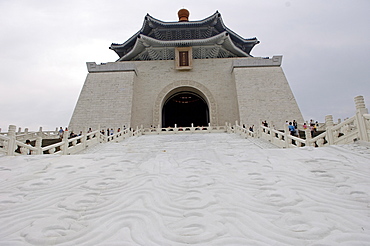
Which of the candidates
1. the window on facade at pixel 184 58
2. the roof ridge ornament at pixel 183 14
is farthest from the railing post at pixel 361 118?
the roof ridge ornament at pixel 183 14

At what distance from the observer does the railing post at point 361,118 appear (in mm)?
4840

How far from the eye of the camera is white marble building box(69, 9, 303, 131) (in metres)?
15.6

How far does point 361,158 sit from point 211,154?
113 inches

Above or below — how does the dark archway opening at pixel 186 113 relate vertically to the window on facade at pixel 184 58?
below

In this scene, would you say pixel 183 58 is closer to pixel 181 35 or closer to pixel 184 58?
pixel 184 58

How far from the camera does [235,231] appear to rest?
202 centimetres

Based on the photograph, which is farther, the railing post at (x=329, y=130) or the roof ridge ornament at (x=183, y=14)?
the roof ridge ornament at (x=183, y=14)

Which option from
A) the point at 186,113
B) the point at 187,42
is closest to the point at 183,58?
the point at 187,42

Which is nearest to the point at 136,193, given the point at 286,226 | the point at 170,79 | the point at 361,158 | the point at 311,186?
the point at 286,226

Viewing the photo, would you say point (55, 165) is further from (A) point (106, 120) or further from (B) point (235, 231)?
(A) point (106, 120)

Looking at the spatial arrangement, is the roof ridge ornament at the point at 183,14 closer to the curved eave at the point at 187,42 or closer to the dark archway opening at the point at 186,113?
the curved eave at the point at 187,42

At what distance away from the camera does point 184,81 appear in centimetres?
1753

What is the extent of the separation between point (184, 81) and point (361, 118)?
13.7 meters

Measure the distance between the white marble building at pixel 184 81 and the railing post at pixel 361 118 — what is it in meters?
10.2
